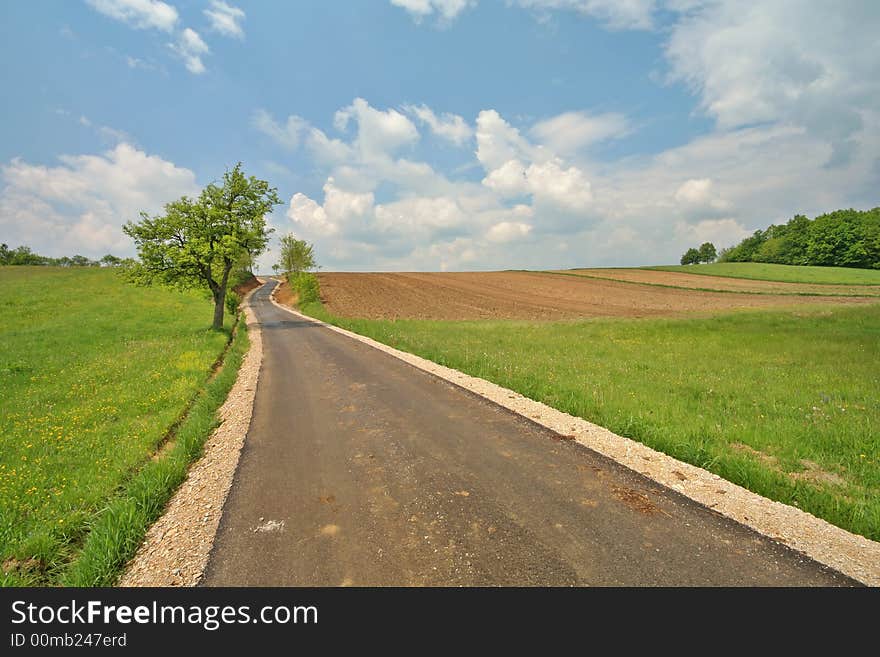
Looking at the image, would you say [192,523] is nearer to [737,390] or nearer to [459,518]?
[459,518]

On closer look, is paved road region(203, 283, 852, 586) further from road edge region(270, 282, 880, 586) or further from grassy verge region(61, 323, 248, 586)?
grassy verge region(61, 323, 248, 586)

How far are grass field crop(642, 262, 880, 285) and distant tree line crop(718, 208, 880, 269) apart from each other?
1525cm

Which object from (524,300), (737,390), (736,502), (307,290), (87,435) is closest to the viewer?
(736,502)

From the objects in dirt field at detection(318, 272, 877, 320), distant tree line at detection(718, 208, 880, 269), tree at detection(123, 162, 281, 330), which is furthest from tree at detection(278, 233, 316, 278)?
distant tree line at detection(718, 208, 880, 269)

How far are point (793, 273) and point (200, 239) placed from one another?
98465 millimetres

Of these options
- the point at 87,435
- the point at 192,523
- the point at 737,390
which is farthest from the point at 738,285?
the point at 87,435

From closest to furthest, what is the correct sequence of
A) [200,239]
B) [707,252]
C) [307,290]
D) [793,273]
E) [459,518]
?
1. [459,518]
2. [200,239]
3. [307,290]
4. [793,273]
5. [707,252]

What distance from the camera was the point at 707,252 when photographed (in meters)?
150

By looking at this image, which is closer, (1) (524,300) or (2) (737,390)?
(2) (737,390)

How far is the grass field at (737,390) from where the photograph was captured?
19.3 feet

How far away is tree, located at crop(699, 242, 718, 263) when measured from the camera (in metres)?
149

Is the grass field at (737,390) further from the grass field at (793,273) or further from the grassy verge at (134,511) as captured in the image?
the grass field at (793,273)

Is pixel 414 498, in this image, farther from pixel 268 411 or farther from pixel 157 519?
pixel 268 411
